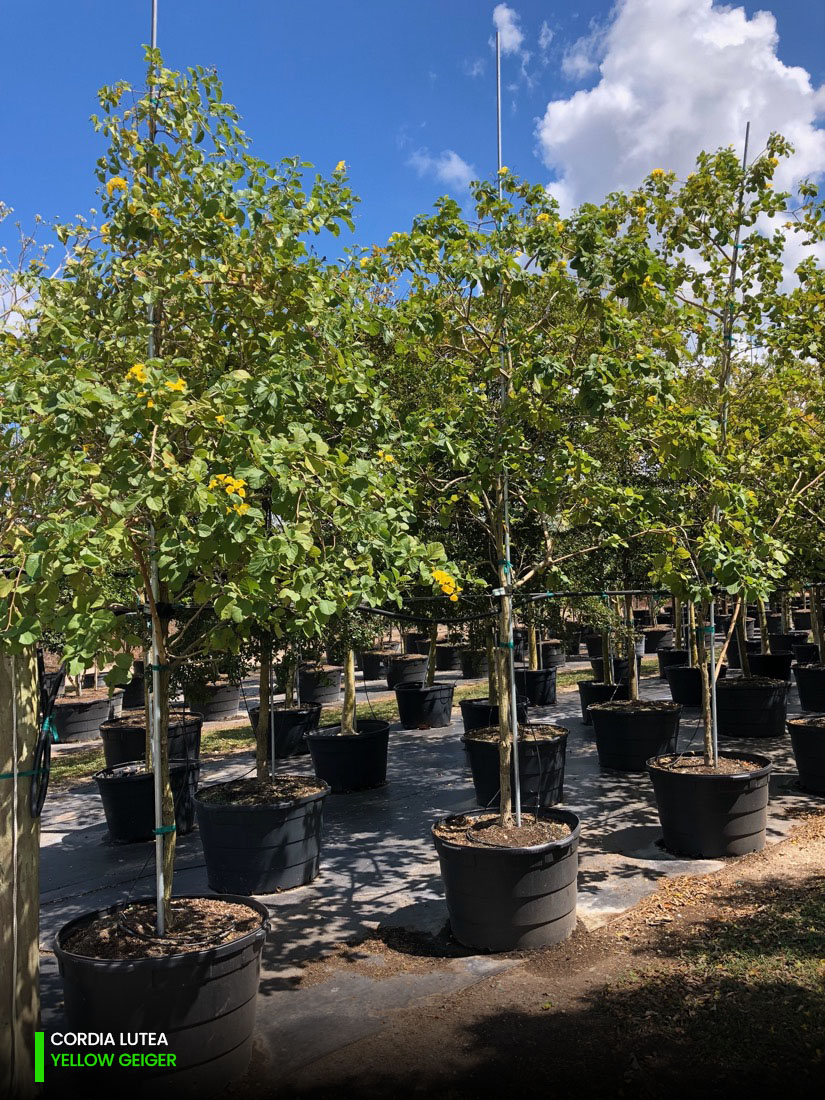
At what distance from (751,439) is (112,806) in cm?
581

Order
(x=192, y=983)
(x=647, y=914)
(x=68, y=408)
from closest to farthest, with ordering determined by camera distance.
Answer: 1. (x=68, y=408)
2. (x=192, y=983)
3. (x=647, y=914)

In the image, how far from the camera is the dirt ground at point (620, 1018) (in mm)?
3045

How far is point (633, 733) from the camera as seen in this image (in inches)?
335

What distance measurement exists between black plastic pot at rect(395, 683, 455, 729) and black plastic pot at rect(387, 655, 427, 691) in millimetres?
4341

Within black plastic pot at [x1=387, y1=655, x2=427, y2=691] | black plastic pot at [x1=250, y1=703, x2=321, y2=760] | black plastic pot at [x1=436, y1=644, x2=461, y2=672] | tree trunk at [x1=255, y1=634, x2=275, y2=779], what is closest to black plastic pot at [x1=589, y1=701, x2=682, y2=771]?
black plastic pot at [x1=250, y1=703, x2=321, y2=760]

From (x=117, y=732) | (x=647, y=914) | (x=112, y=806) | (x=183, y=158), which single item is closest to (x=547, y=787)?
(x=647, y=914)

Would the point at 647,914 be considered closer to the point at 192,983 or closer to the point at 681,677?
the point at 192,983

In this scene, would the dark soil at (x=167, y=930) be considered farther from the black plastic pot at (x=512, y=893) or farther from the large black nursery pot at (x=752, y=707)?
the large black nursery pot at (x=752, y=707)

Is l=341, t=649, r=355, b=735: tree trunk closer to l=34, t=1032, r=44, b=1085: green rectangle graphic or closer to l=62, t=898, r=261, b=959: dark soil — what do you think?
l=62, t=898, r=261, b=959: dark soil

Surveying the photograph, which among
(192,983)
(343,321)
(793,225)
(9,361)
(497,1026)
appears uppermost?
(793,225)

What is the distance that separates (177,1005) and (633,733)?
20.6ft

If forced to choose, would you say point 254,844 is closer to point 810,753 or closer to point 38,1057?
point 38,1057

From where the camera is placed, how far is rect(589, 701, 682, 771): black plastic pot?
27.8ft

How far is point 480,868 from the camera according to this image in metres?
4.28
